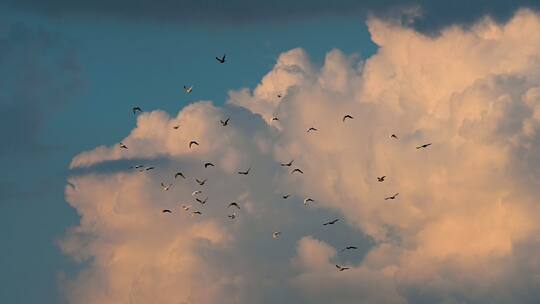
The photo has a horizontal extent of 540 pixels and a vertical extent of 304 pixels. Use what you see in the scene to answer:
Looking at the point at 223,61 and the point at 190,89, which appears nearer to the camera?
the point at 223,61

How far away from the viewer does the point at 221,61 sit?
514 ft

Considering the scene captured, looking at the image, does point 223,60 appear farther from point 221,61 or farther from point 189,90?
point 189,90

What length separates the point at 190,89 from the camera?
16825 centimetres

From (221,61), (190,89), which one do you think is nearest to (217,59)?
(221,61)

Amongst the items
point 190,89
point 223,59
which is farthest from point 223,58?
point 190,89

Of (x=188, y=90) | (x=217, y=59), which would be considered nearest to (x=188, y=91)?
(x=188, y=90)

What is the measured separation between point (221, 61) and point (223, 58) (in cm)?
266

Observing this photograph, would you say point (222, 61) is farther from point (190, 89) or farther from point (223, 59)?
point (190, 89)

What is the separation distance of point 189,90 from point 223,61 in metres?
25.9

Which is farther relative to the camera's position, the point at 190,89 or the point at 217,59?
the point at 190,89

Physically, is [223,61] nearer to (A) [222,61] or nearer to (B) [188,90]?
(A) [222,61]

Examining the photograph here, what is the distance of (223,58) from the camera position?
154625 mm

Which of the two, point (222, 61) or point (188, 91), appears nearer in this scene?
point (222, 61)

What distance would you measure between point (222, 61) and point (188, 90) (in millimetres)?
25643
